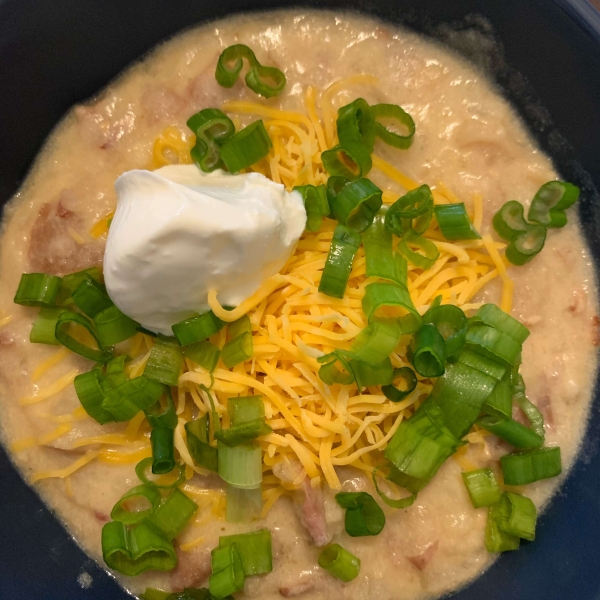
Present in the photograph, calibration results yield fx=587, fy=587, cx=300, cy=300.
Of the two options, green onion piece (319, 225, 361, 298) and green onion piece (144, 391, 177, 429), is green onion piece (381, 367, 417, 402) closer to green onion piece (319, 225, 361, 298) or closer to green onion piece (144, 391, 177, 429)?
green onion piece (319, 225, 361, 298)

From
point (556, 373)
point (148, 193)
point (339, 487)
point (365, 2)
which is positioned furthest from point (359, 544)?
point (365, 2)

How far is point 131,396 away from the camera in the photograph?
1.73 metres

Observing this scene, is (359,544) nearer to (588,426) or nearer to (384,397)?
(384,397)

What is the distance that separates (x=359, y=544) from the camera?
6.22ft

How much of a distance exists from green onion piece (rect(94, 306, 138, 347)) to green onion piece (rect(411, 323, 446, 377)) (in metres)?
0.86

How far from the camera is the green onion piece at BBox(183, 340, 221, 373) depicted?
170 cm

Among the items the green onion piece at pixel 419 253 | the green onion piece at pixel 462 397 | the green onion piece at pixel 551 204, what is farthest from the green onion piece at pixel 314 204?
the green onion piece at pixel 551 204

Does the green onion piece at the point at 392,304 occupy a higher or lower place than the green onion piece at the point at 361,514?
higher

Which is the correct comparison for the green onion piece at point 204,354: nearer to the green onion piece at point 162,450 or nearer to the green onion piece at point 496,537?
the green onion piece at point 162,450

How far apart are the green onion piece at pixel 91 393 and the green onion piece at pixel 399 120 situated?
1.17m

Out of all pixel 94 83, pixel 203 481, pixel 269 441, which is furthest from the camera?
pixel 94 83

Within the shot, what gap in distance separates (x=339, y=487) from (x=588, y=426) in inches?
35.8

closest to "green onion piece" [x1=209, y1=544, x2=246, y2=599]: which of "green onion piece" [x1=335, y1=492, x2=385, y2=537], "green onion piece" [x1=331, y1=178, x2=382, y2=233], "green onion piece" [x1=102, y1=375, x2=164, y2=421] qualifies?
"green onion piece" [x1=335, y1=492, x2=385, y2=537]

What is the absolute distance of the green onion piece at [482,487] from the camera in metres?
1.84
